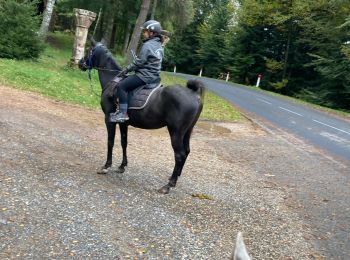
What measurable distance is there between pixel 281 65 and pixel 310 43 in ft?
15.5

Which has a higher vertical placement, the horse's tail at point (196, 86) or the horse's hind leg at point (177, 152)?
the horse's tail at point (196, 86)

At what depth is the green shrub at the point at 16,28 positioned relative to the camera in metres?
18.7

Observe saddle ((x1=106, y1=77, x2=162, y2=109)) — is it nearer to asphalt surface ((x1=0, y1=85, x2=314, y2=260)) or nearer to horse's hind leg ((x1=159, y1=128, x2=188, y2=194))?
horse's hind leg ((x1=159, y1=128, x2=188, y2=194))

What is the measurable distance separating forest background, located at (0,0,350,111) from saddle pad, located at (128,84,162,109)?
44.7 ft

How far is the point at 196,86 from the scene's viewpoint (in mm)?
6980

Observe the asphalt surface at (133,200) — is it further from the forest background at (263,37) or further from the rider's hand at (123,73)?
the forest background at (263,37)

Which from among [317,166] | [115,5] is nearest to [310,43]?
[115,5]

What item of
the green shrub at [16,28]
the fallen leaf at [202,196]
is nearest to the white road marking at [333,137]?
the fallen leaf at [202,196]

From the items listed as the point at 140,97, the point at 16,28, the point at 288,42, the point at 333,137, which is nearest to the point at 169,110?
the point at 140,97

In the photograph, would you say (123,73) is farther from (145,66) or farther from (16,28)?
(16,28)

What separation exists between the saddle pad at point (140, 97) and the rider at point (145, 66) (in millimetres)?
89

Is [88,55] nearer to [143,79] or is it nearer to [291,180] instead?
[143,79]

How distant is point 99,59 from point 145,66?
1114 millimetres

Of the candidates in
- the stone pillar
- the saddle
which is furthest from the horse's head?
the stone pillar
